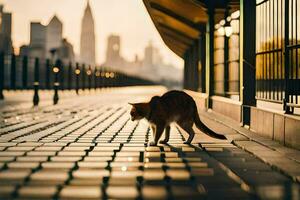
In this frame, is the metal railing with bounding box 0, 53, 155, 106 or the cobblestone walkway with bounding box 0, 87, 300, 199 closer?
the cobblestone walkway with bounding box 0, 87, 300, 199

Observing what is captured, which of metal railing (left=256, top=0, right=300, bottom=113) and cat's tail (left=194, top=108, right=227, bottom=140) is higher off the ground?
metal railing (left=256, top=0, right=300, bottom=113)

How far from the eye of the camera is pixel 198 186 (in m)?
4.84

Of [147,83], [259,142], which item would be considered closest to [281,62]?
[259,142]

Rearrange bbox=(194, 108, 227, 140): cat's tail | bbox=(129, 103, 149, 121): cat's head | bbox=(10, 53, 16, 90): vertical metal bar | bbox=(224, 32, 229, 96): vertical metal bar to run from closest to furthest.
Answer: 1. bbox=(129, 103, 149, 121): cat's head
2. bbox=(194, 108, 227, 140): cat's tail
3. bbox=(224, 32, 229, 96): vertical metal bar
4. bbox=(10, 53, 16, 90): vertical metal bar

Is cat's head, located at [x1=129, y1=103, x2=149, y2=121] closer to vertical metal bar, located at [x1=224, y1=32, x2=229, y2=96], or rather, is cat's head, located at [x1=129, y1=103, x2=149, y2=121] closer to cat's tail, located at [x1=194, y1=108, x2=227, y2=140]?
cat's tail, located at [x1=194, y1=108, x2=227, y2=140]

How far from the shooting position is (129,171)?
5.59 metres

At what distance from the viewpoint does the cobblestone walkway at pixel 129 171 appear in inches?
178

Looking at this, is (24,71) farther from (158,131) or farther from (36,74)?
(158,131)

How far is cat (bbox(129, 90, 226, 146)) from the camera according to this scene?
7.74 metres

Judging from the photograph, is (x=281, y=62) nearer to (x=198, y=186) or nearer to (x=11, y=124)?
(x=198, y=186)

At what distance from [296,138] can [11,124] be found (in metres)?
7.25

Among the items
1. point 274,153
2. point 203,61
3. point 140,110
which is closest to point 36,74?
point 203,61

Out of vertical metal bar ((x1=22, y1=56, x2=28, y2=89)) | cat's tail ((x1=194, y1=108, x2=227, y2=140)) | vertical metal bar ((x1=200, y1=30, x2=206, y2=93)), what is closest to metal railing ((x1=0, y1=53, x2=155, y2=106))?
vertical metal bar ((x1=22, y1=56, x2=28, y2=89))

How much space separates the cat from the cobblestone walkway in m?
0.31
